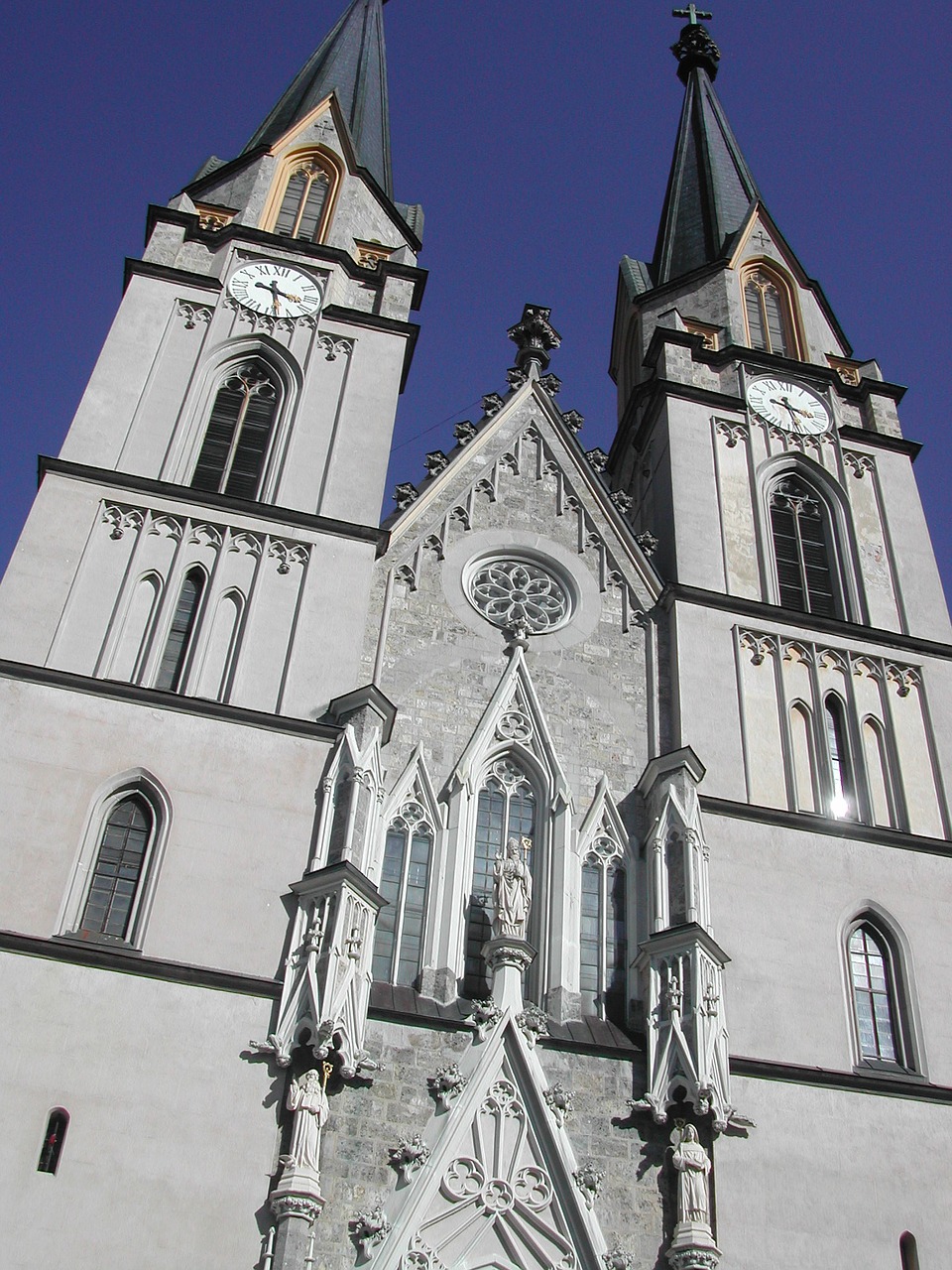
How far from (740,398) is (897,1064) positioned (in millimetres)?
12236

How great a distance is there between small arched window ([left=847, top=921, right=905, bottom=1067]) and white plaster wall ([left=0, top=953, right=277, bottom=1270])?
23.1 ft

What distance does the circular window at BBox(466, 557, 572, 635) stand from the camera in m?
19.0

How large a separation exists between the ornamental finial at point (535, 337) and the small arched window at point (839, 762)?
837 centimetres

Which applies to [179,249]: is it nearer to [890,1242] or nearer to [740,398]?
[740,398]

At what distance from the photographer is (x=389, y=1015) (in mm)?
14289

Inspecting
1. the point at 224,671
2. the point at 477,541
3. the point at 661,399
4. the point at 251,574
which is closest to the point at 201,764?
the point at 224,671

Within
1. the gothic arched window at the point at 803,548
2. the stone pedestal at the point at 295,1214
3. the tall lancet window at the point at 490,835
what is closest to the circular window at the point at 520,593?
the tall lancet window at the point at 490,835

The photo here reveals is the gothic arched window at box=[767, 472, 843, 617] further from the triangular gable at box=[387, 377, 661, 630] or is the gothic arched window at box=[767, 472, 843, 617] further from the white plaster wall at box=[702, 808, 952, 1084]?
the white plaster wall at box=[702, 808, 952, 1084]

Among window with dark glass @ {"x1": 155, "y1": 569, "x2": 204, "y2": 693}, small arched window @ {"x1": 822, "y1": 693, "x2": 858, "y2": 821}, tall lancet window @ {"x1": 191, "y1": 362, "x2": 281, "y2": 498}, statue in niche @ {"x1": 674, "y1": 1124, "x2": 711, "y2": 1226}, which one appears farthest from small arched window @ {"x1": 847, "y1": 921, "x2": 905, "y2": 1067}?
tall lancet window @ {"x1": 191, "y1": 362, "x2": 281, "y2": 498}

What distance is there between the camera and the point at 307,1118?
12977 mm

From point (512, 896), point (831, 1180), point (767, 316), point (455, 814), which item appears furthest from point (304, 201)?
point (831, 1180)

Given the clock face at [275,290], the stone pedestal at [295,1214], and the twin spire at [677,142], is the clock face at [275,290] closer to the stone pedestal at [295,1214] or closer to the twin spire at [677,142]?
the twin spire at [677,142]

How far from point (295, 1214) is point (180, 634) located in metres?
7.73

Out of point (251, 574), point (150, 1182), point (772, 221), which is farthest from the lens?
point (772, 221)
